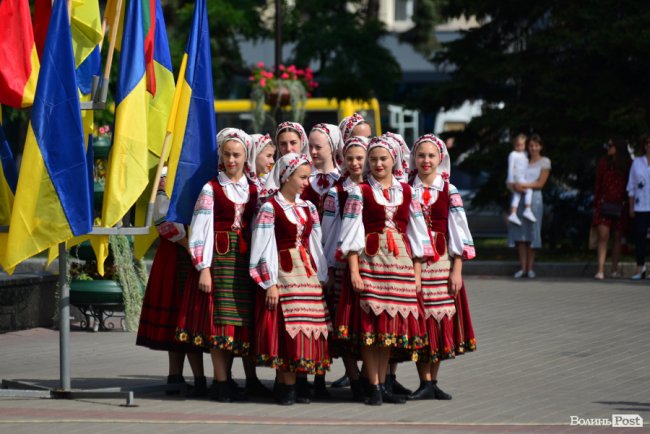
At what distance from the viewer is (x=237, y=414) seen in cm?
930

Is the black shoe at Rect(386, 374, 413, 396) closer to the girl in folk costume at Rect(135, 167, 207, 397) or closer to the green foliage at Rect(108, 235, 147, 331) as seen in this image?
the girl in folk costume at Rect(135, 167, 207, 397)

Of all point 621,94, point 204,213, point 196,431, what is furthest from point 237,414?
point 621,94

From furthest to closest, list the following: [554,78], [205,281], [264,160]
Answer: [554,78], [264,160], [205,281]

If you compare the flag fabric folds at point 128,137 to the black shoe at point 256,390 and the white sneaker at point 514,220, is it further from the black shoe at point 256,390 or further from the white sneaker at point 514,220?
the white sneaker at point 514,220

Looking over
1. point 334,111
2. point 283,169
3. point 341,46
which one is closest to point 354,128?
point 283,169

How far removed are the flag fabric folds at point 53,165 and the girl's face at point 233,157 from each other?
0.93 metres

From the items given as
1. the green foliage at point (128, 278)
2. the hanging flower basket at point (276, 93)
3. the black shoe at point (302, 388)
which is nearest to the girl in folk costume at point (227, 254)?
the black shoe at point (302, 388)

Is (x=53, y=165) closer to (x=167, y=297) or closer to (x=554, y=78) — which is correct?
(x=167, y=297)

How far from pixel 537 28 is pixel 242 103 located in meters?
12.3

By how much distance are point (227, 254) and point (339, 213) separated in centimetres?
81

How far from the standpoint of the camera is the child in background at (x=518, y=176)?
1969 cm

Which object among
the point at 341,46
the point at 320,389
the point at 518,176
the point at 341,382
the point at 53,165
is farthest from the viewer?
the point at 341,46

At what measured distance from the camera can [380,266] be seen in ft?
31.9

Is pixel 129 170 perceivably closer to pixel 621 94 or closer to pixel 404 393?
pixel 404 393
